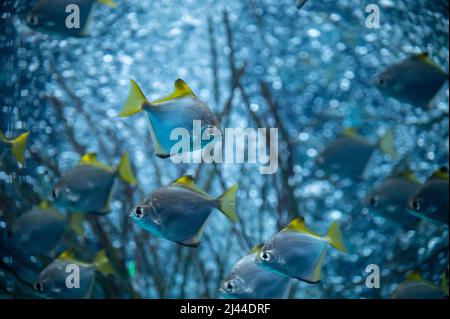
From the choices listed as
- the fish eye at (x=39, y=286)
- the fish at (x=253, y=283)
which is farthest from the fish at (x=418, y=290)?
the fish eye at (x=39, y=286)

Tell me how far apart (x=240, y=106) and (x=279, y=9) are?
3.53ft

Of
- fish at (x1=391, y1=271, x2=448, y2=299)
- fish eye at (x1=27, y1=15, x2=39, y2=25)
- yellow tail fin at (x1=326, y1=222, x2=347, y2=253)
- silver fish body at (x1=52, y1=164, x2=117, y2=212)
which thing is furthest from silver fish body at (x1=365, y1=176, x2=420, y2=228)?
fish eye at (x1=27, y1=15, x2=39, y2=25)

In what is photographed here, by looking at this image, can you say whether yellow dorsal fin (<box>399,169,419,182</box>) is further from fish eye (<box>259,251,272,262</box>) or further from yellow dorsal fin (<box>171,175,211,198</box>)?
yellow dorsal fin (<box>171,175,211,198</box>)

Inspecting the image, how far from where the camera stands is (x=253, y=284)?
2092 mm

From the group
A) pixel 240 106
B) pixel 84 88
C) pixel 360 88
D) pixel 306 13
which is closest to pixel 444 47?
pixel 360 88

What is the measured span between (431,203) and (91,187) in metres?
1.77

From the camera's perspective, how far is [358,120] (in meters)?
4.55

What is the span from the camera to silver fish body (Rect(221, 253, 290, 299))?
2.09m

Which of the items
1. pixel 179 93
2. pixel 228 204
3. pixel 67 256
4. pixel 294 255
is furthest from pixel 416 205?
pixel 67 256

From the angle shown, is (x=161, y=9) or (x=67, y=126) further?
(x=161, y=9)

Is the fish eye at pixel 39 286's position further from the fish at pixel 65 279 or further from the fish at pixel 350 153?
the fish at pixel 350 153

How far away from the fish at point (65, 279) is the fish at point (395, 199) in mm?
1583
